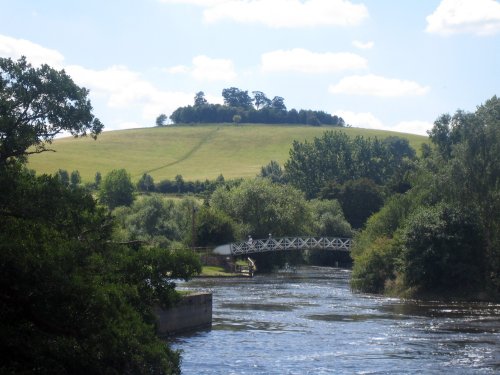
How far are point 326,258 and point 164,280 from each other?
8407cm

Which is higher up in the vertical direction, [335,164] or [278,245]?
[335,164]

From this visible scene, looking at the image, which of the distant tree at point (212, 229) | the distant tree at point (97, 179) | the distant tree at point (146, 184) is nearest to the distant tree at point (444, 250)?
the distant tree at point (212, 229)

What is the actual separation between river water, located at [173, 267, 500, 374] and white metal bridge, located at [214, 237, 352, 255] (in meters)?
27.9

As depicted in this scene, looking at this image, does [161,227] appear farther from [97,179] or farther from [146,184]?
[97,179]

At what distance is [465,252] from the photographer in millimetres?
63062

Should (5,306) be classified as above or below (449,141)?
below

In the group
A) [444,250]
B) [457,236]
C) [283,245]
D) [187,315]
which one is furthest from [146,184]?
[187,315]

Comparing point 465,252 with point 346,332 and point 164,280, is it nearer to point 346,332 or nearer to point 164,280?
point 346,332

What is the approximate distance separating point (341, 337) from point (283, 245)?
55199mm

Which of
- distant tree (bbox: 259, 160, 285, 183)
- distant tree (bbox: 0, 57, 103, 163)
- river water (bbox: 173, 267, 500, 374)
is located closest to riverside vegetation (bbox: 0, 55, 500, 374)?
distant tree (bbox: 0, 57, 103, 163)

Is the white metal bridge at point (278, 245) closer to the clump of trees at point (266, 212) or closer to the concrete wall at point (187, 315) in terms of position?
the clump of trees at point (266, 212)

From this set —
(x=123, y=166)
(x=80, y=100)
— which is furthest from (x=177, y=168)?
(x=80, y=100)

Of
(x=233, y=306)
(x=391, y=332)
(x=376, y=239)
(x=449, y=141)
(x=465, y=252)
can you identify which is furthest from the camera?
(x=449, y=141)

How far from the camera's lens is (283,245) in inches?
3851
